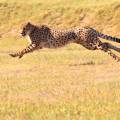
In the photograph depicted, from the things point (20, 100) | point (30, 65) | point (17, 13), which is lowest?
point (17, 13)

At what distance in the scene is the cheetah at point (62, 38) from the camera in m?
19.8

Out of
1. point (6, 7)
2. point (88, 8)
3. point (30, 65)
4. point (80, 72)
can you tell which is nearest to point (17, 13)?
point (6, 7)

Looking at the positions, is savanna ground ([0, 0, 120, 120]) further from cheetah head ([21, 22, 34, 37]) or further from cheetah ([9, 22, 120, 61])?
cheetah head ([21, 22, 34, 37])

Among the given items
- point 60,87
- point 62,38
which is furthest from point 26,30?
point 60,87

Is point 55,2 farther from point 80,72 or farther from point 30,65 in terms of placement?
point 80,72

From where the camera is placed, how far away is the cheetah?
19.8 m

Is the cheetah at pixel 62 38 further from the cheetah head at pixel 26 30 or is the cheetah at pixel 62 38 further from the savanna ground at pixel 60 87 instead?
the savanna ground at pixel 60 87

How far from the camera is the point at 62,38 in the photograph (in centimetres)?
2005

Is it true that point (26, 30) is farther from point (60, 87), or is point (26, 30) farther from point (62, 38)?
point (60, 87)

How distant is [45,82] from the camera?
14531 mm

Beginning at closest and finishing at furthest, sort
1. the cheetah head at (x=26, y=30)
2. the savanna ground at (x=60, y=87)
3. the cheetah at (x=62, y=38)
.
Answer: the savanna ground at (x=60, y=87)
the cheetah at (x=62, y=38)
the cheetah head at (x=26, y=30)

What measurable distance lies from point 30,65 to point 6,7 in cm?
2425

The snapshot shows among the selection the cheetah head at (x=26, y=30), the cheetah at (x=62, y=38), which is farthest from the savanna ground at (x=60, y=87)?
the cheetah head at (x=26, y=30)

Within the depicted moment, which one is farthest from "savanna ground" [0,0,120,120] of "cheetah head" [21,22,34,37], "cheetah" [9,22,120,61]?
"cheetah head" [21,22,34,37]
